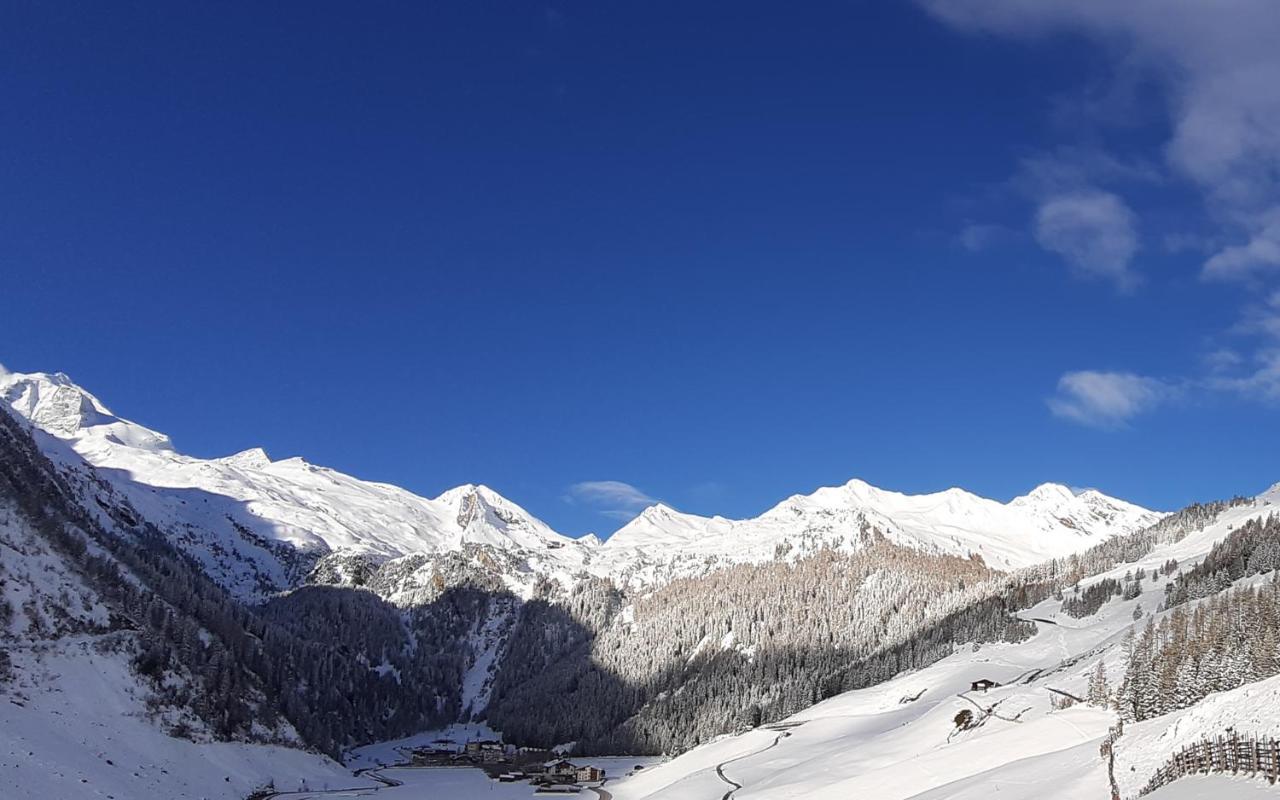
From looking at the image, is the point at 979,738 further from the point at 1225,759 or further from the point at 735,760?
the point at 735,760

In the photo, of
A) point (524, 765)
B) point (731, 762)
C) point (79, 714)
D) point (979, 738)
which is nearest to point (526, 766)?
point (524, 765)

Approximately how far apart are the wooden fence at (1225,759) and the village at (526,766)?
11014 cm

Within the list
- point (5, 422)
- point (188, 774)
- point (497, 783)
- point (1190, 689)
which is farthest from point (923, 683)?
point (5, 422)

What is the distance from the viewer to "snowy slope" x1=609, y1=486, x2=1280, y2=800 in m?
41.4

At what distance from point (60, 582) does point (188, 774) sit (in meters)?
31.5

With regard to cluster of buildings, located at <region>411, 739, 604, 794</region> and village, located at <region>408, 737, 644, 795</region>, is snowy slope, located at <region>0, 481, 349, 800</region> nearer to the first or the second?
village, located at <region>408, 737, 644, 795</region>

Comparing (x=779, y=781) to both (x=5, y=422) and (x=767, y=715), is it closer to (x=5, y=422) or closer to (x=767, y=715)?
(x=767, y=715)

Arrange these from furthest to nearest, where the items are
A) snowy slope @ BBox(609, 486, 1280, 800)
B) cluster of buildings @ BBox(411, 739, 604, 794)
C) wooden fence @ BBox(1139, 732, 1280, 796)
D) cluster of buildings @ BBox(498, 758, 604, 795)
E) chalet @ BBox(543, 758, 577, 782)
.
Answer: chalet @ BBox(543, 758, 577, 782)
cluster of buildings @ BBox(411, 739, 604, 794)
cluster of buildings @ BBox(498, 758, 604, 795)
snowy slope @ BBox(609, 486, 1280, 800)
wooden fence @ BBox(1139, 732, 1280, 796)

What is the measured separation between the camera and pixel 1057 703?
240 feet

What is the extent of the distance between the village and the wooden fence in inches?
4336

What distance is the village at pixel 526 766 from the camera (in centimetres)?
14250

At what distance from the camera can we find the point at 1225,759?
32344 mm

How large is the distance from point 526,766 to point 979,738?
122m

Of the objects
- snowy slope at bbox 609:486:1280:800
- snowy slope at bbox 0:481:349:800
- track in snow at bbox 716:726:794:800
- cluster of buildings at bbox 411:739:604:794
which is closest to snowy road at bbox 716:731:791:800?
track in snow at bbox 716:726:794:800
